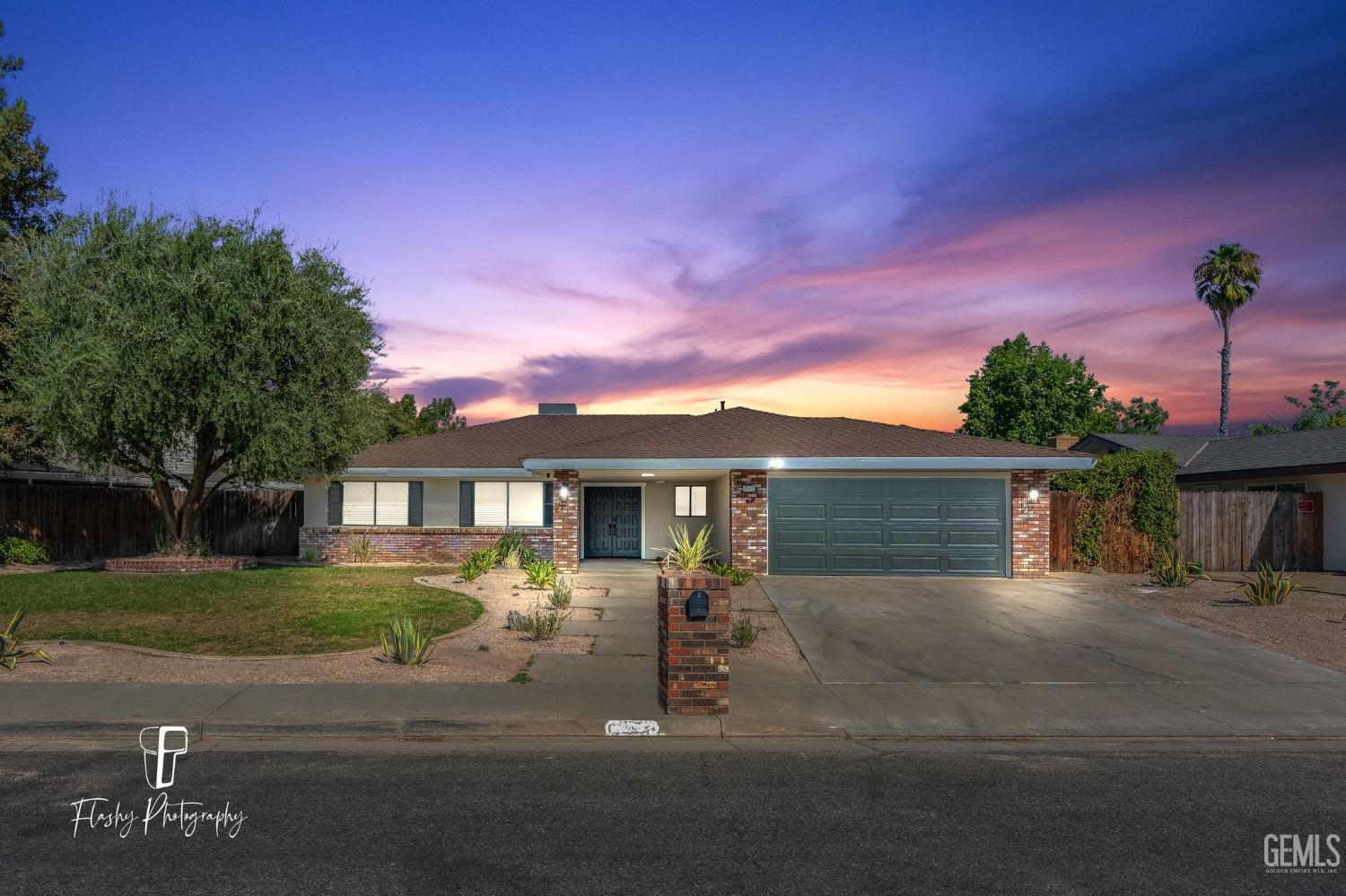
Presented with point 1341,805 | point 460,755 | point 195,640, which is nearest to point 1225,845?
point 1341,805

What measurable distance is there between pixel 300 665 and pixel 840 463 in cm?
1278

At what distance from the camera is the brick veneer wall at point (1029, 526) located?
20.1 metres

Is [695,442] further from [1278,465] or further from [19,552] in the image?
[19,552]

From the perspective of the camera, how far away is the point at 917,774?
670 centimetres

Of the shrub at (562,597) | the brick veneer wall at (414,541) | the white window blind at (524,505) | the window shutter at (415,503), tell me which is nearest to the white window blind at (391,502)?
the window shutter at (415,503)

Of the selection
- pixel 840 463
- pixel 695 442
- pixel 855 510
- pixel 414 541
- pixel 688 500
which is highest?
pixel 695 442

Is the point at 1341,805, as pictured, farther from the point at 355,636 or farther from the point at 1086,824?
the point at 355,636

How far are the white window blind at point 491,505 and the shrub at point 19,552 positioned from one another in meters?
10.6

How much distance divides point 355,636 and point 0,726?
15.0 ft

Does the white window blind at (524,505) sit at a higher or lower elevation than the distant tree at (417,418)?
lower

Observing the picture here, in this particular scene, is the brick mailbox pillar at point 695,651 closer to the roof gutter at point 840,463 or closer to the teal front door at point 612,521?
the roof gutter at point 840,463

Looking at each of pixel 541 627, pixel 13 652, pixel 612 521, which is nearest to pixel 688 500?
pixel 612 521

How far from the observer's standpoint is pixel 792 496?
20188mm

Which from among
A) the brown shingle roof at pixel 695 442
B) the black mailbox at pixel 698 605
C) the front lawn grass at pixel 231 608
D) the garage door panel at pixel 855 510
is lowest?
the front lawn grass at pixel 231 608
